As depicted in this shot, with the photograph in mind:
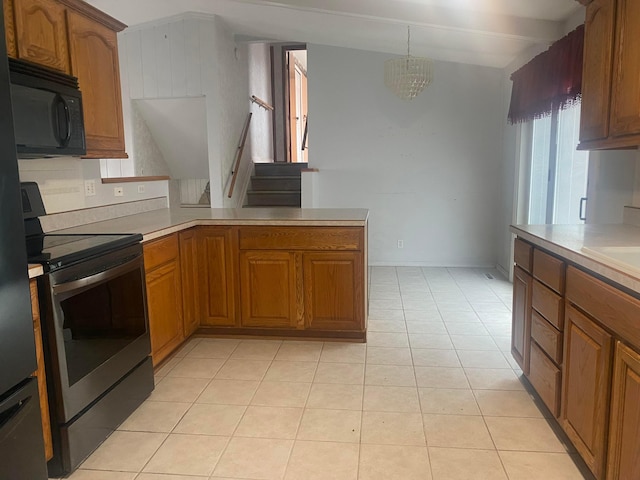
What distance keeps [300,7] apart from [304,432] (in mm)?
3616

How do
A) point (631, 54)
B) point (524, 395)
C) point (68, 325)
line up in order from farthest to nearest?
point (524, 395) < point (631, 54) < point (68, 325)

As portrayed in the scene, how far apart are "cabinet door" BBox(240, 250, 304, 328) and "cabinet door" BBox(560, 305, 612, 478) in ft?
6.04

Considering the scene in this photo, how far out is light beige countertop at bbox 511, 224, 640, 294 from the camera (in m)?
1.58

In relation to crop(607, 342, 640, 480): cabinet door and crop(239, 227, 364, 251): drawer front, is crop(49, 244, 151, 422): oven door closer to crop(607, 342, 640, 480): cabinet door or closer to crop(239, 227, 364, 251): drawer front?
crop(239, 227, 364, 251): drawer front

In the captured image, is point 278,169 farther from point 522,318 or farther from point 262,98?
point 522,318

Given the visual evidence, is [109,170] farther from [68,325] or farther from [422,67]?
[68,325]

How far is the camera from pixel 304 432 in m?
2.28

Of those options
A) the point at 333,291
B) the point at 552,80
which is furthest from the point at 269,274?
the point at 552,80

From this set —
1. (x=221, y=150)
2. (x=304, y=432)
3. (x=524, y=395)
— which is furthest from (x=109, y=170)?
(x=524, y=395)

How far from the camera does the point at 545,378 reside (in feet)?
7.52

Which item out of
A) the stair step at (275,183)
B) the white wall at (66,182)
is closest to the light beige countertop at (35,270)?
the white wall at (66,182)

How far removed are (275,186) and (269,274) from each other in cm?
372

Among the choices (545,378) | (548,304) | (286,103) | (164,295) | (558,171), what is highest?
(286,103)

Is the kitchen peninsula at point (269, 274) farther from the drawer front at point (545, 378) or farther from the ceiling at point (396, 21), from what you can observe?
the ceiling at point (396, 21)
